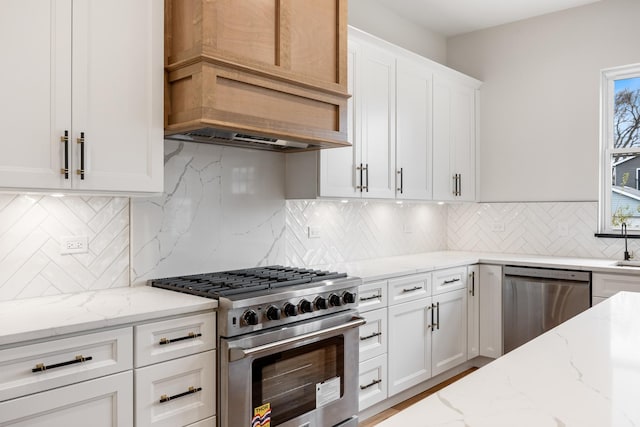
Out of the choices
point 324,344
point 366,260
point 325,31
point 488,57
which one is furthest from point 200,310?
point 488,57

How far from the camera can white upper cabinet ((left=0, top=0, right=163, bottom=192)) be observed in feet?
6.17

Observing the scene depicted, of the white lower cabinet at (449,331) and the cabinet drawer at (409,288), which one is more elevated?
the cabinet drawer at (409,288)

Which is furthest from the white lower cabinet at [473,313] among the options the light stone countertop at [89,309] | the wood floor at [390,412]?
the light stone countertop at [89,309]

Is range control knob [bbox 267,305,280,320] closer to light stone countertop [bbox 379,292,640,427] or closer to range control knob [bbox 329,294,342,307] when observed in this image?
range control knob [bbox 329,294,342,307]

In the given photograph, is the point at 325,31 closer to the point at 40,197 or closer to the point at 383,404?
the point at 40,197

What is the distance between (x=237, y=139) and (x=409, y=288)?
1.51 meters

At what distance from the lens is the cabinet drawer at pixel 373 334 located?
3.02 m

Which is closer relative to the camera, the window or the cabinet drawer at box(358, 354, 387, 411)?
the cabinet drawer at box(358, 354, 387, 411)

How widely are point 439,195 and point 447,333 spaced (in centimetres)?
110

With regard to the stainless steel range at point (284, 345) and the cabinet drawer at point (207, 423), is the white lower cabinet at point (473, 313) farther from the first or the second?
the cabinet drawer at point (207, 423)

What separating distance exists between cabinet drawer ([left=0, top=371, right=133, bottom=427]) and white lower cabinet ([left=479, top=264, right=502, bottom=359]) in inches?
115

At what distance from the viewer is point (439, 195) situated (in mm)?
4133

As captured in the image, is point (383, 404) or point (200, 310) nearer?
point (200, 310)

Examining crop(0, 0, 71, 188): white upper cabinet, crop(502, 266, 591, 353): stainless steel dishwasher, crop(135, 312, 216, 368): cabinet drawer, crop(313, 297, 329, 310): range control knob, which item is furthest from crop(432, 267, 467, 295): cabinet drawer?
crop(0, 0, 71, 188): white upper cabinet
